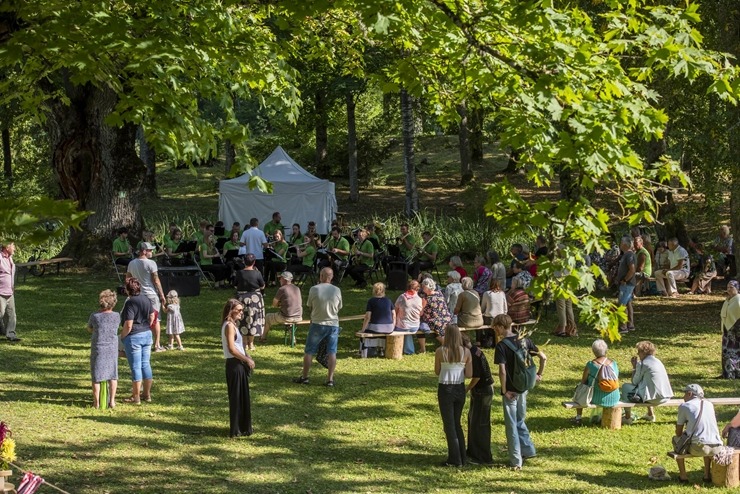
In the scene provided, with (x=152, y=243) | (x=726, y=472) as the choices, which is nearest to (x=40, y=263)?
(x=152, y=243)

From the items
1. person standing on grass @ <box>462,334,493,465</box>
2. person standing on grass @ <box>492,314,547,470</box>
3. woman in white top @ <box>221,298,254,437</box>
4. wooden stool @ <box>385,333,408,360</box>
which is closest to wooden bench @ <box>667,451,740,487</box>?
person standing on grass @ <box>492,314,547,470</box>

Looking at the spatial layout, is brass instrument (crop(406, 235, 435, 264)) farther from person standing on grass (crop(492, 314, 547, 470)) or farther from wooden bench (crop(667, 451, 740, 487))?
wooden bench (crop(667, 451, 740, 487))

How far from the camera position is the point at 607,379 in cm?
1217

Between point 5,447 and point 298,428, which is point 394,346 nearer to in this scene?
point 298,428

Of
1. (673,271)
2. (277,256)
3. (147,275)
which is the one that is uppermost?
(277,256)

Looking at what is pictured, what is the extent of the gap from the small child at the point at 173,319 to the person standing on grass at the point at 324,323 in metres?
2.99

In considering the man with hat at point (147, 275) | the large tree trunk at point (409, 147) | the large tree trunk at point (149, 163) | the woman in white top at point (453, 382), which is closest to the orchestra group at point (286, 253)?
the man with hat at point (147, 275)

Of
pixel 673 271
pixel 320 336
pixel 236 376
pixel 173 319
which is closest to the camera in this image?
pixel 236 376

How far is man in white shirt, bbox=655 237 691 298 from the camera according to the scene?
21797 millimetres

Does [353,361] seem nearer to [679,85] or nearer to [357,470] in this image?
[357,470]

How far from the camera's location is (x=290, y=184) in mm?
28703

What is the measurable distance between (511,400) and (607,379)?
2.02m

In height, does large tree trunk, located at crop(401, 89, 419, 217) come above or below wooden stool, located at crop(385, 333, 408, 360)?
above

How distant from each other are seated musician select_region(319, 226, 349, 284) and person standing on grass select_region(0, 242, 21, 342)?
7.91 meters
